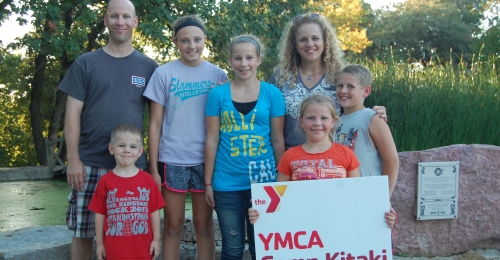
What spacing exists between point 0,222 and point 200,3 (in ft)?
16.2

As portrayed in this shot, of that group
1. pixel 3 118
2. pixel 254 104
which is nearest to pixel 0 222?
pixel 254 104

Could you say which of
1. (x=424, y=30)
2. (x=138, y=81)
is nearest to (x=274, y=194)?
(x=138, y=81)

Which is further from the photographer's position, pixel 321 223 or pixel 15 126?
pixel 15 126

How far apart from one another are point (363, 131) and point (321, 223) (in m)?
0.59

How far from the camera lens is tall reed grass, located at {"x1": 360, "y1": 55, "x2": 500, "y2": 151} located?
16.9 ft

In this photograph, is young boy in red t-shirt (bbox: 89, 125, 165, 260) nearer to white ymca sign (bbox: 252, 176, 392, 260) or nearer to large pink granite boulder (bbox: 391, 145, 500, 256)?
white ymca sign (bbox: 252, 176, 392, 260)

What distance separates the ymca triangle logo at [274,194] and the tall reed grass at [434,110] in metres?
2.57

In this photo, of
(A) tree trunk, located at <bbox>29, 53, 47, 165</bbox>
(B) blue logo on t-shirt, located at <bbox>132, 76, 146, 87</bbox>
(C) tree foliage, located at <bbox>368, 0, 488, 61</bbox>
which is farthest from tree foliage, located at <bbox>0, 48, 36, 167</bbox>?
(C) tree foliage, located at <bbox>368, 0, 488, 61</bbox>

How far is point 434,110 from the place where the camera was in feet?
17.3

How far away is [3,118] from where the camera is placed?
2009cm

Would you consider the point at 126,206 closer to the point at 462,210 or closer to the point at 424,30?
the point at 462,210

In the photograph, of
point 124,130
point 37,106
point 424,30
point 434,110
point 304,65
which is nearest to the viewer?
point 124,130

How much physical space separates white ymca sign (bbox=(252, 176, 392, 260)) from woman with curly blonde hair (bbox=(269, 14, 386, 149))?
0.51 metres

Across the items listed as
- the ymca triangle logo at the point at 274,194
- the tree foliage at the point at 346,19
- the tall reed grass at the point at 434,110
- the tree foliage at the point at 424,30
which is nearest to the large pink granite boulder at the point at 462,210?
the tall reed grass at the point at 434,110
